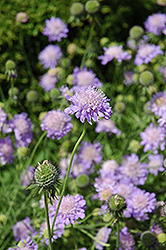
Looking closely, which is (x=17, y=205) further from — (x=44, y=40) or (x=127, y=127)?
(x=44, y=40)

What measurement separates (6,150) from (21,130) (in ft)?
0.63

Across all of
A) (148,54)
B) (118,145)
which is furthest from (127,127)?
(148,54)

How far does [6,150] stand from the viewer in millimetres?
2348

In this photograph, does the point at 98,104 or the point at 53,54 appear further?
the point at 53,54

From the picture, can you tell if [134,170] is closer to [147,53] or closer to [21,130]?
[21,130]

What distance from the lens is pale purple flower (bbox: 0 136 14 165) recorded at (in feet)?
7.59

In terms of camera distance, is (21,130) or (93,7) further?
(93,7)

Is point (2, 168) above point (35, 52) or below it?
below

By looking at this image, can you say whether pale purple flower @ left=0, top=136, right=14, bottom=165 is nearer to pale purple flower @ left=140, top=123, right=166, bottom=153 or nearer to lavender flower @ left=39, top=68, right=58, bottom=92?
lavender flower @ left=39, top=68, right=58, bottom=92

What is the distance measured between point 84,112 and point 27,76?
7.31 feet

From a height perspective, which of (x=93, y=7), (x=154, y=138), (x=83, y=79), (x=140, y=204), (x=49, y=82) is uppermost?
(x=93, y=7)

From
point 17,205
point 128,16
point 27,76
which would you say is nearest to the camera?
point 17,205

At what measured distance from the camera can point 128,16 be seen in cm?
366

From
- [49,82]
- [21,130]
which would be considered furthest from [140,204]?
[49,82]
